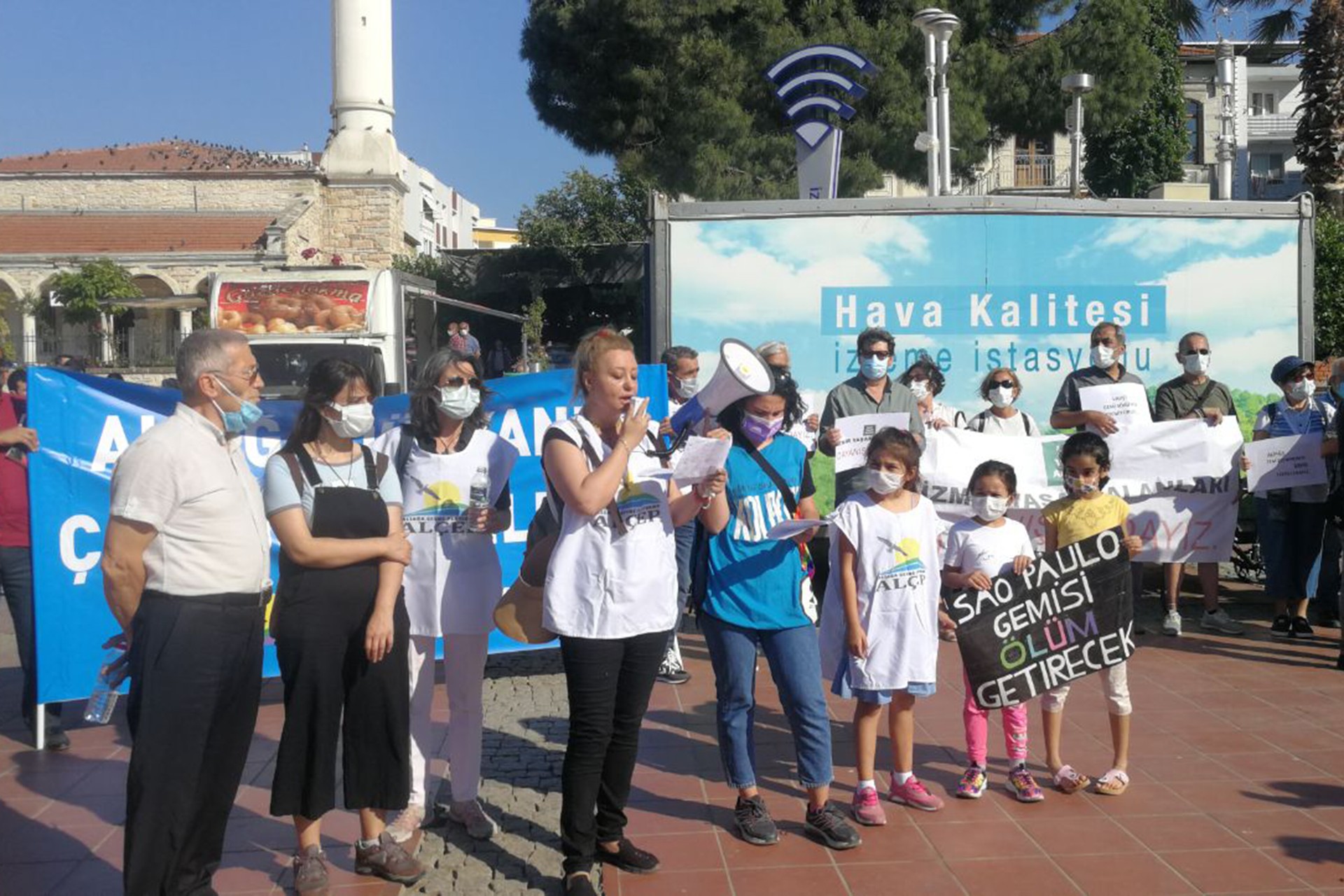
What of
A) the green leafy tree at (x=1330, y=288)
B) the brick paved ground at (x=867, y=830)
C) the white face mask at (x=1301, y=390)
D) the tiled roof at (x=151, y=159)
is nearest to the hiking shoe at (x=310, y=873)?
the brick paved ground at (x=867, y=830)

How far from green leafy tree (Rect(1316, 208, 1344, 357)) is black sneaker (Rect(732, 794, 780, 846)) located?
49.0 feet

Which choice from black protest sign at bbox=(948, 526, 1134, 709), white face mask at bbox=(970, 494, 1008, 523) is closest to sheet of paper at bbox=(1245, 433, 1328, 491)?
black protest sign at bbox=(948, 526, 1134, 709)

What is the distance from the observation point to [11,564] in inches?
251

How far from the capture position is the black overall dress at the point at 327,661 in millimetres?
4160

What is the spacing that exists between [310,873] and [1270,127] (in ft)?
185

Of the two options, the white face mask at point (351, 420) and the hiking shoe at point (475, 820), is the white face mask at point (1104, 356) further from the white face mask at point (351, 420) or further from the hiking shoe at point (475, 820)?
the white face mask at point (351, 420)

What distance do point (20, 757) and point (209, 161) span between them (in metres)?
47.3

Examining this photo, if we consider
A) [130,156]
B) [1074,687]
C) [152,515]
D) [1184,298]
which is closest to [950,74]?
[1184,298]

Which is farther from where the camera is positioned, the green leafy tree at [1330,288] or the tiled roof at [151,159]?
the tiled roof at [151,159]

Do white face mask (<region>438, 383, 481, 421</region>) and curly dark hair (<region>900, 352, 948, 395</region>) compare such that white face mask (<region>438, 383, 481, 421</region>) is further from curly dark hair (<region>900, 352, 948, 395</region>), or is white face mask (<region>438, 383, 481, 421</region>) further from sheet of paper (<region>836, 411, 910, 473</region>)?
curly dark hair (<region>900, 352, 948, 395</region>)

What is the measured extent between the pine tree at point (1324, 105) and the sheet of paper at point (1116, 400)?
21909 mm

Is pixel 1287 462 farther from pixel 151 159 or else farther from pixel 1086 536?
pixel 151 159

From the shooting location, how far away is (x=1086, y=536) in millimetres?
5512

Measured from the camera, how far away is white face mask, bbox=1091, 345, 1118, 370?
752 cm
